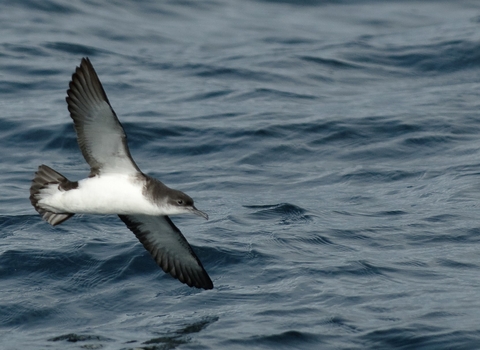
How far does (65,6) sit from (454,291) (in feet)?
42.8

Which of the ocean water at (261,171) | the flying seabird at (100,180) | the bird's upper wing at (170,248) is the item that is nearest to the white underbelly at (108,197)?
the flying seabird at (100,180)

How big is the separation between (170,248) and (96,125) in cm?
Answer: 189

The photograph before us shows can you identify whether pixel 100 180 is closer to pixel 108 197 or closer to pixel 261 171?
pixel 108 197

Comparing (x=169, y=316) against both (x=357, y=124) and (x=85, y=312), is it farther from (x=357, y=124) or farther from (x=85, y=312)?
(x=357, y=124)

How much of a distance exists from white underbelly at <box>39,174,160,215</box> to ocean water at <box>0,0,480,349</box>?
3.65 ft

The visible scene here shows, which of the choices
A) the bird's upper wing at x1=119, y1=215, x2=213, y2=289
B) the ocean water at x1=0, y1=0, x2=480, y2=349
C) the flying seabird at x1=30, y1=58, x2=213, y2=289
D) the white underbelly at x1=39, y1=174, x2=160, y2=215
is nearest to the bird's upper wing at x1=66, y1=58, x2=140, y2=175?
the flying seabird at x1=30, y1=58, x2=213, y2=289

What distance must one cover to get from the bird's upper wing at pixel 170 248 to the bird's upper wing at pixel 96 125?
3.46 feet

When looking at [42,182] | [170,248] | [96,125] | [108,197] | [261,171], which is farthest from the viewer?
[261,171]

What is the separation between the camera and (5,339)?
8.06 meters

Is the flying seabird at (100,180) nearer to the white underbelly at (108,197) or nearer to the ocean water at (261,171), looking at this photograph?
the white underbelly at (108,197)

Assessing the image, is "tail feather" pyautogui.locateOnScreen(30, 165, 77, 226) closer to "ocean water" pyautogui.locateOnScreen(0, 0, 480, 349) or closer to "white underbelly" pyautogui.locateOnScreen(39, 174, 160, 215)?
"white underbelly" pyautogui.locateOnScreen(39, 174, 160, 215)

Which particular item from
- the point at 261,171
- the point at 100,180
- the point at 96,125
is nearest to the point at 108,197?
the point at 100,180

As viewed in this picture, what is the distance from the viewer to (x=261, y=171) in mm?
12281

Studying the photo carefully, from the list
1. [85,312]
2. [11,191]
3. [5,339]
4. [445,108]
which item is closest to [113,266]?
[85,312]
